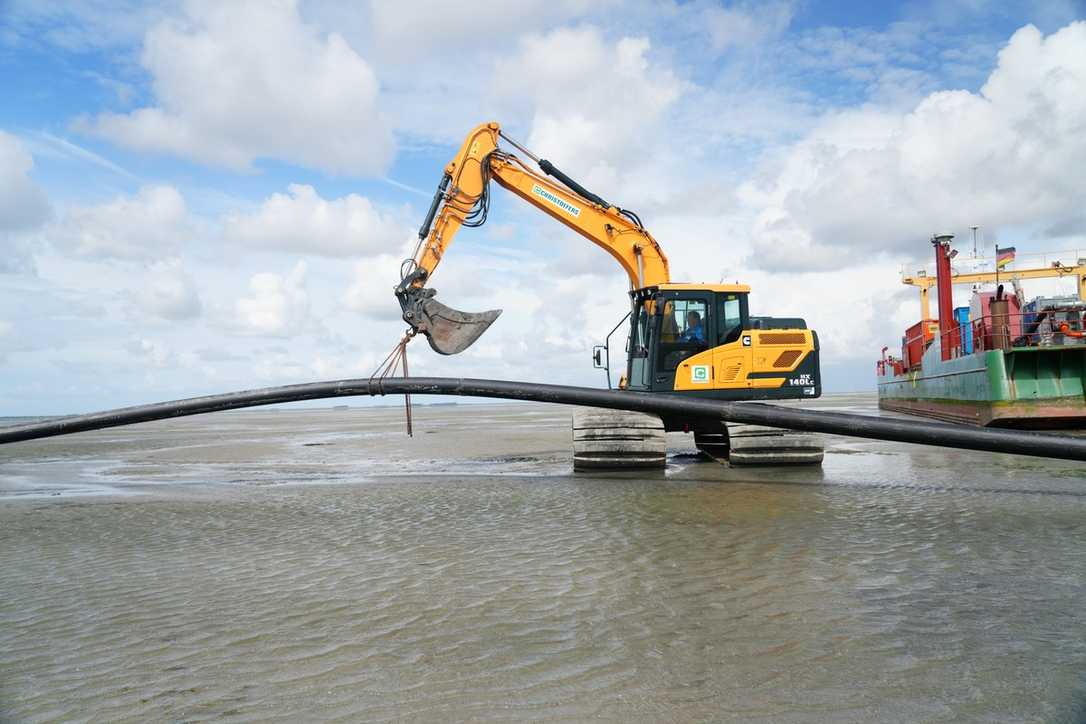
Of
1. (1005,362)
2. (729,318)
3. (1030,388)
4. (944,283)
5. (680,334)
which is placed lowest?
(1030,388)

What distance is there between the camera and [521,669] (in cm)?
346

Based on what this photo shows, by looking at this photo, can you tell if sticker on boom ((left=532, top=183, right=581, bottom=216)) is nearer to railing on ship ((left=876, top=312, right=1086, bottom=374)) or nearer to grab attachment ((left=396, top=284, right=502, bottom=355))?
grab attachment ((left=396, top=284, right=502, bottom=355))

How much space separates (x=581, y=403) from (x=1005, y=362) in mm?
12882

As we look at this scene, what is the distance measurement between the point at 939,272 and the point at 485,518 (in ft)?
73.6

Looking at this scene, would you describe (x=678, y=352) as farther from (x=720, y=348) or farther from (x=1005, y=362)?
(x=1005, y=362)

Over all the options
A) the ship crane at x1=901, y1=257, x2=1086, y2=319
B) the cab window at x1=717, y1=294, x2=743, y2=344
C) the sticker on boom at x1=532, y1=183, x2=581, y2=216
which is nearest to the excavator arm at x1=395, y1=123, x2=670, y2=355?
the sticker on boom at x1=532, y1=183, x2=581, y2=216

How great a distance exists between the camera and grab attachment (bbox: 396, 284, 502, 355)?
12.2 metres

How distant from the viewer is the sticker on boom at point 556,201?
1332cm

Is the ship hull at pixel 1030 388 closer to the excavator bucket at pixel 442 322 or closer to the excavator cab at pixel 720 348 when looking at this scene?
the excavator cab at pixel 720 348

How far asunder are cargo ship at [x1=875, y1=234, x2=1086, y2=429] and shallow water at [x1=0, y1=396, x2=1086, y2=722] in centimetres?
865

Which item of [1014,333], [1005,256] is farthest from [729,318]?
[1005,256]

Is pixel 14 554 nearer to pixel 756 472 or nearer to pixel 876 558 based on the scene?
pixel 876 558

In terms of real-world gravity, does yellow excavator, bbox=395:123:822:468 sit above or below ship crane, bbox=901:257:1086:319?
below

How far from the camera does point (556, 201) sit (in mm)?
13375
